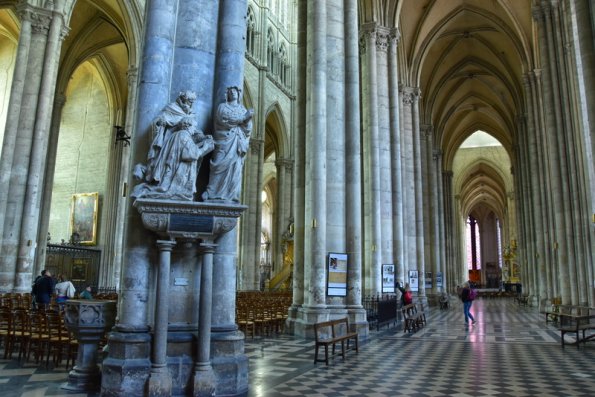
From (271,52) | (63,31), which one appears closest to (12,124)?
(63,31)

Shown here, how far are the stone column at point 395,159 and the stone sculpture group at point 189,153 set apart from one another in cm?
1617

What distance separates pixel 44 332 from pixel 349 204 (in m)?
8.78

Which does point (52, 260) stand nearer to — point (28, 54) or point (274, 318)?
point (28, 54)

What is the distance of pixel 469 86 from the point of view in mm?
43875

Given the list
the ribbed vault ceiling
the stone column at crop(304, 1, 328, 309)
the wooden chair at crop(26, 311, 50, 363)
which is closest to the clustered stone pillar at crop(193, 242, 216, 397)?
the wooden chair at crop(26, 311, 50, 363)

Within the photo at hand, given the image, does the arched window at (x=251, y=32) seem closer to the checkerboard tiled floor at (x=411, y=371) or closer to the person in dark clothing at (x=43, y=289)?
the person in dark clothing at (x=43, y=289)

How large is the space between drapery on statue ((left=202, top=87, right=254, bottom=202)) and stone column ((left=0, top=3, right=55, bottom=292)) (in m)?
15.1

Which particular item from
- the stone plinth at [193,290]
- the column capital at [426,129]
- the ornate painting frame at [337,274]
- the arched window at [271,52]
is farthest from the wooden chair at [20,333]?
the column capital at [426,129]

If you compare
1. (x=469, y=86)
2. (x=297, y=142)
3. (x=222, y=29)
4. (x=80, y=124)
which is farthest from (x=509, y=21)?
(x=80, y=124)

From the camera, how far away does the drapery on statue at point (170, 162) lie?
622 cm

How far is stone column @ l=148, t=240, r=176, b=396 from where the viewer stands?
580 cm

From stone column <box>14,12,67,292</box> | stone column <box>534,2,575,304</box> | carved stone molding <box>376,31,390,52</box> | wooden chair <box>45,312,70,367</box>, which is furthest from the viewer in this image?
carved stone molding <box>376,31,390,52</box>

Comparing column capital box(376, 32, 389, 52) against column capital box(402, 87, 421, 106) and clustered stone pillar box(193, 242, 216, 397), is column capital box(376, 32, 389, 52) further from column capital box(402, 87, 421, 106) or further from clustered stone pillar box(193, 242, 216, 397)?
clustered stone pillar box(193, 242, 216, 397)

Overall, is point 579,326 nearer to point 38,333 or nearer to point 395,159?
point 38,333
